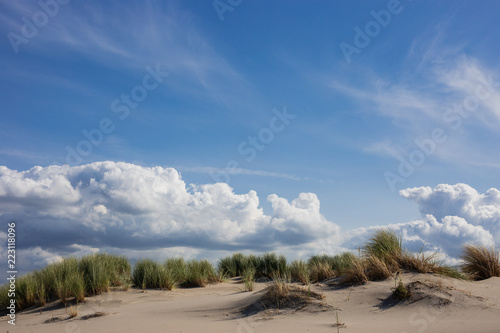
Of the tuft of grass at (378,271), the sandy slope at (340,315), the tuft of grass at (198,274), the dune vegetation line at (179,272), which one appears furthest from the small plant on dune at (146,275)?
the tuft of grass at (378,271)

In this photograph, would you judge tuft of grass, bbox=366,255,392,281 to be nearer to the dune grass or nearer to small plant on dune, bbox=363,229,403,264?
small plant on dune, bbox=363,229,403,264

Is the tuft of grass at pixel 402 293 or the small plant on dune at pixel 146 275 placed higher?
the small plant on dune at pixel 146 275

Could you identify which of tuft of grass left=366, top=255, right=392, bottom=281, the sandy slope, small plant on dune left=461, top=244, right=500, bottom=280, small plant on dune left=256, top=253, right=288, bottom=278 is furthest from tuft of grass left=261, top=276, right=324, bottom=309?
small plant on dune left=256, top=253, right=288, bottom=278

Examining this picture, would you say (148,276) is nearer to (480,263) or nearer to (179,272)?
(179,272)

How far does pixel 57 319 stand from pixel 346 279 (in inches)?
262

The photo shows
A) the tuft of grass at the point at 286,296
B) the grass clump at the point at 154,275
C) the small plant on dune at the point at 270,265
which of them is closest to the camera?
the tuft of grass at the point at 286,296

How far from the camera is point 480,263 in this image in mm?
10727

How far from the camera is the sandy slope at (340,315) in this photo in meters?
5.69

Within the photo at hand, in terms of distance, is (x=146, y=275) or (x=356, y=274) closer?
(x=356, y=274)

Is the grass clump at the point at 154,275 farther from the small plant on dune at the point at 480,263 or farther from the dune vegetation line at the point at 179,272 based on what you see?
the small plant on dune at the point at 480,263

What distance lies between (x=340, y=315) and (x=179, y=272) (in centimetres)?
809

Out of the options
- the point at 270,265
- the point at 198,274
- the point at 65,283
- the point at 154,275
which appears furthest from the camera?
the point at 270,265

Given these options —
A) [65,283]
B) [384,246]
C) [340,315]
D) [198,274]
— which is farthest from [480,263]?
[65,283]

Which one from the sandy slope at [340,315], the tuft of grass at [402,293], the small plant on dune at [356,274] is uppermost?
the small plant on dune at [356,274]
